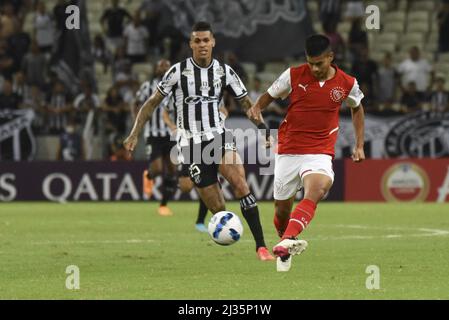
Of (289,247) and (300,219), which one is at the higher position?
(300,219)

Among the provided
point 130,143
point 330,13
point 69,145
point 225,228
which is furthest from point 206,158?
point 330,13

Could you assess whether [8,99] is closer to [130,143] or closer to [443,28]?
[443,28]

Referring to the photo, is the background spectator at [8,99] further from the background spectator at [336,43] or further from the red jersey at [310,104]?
the red jersey at [310,104]

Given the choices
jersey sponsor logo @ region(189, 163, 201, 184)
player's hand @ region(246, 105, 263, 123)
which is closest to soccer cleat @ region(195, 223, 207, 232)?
jersey sponsor logo @ region(189, 163, 201, 184)

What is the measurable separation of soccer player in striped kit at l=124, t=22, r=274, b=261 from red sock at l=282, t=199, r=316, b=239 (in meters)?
1.53

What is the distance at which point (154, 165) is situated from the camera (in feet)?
67.4

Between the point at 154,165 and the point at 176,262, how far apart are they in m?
8.28

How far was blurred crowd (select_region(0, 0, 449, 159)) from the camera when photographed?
24.3 m

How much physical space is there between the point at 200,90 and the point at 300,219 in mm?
2512

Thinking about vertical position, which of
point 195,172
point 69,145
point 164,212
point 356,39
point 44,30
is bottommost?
point 164,212

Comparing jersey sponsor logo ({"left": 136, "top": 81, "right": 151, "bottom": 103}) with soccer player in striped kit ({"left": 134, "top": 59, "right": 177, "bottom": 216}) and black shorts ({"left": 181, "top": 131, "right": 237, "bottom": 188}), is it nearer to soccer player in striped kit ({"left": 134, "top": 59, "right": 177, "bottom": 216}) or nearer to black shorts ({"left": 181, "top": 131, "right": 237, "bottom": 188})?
soccer player in striped kit ({"left": 134, "top": 59, "right": 177, "bottom": 216})

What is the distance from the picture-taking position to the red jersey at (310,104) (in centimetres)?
1152

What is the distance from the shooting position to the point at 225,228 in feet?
39.6

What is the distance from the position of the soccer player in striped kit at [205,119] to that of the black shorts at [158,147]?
23.5 feet
